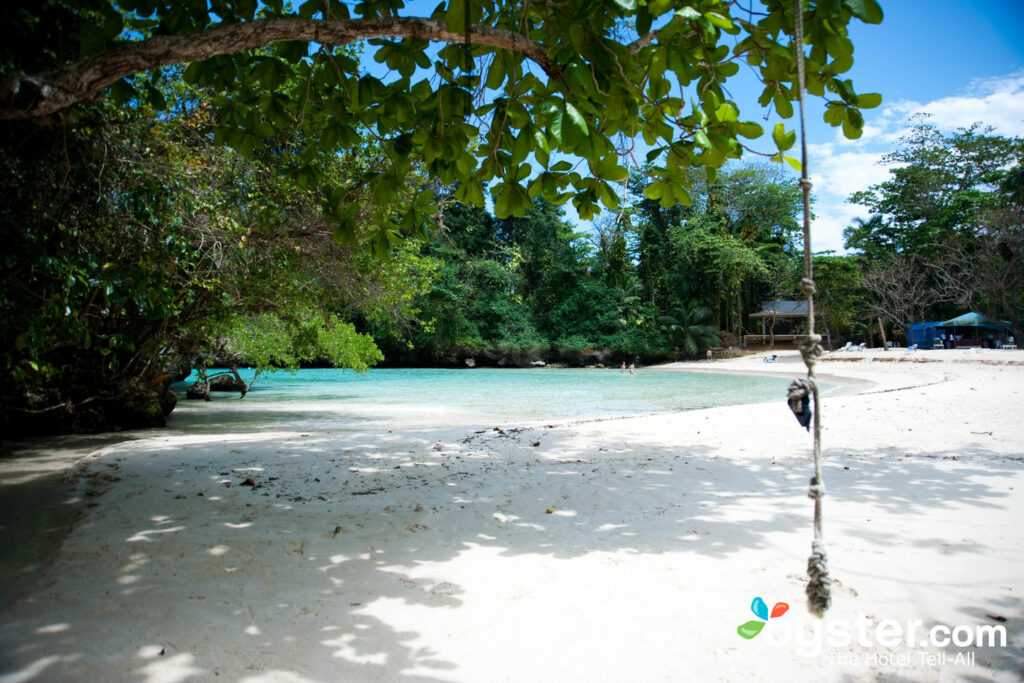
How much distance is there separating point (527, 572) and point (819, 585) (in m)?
1.47

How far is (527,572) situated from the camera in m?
2.58

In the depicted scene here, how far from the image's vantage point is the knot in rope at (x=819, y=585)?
1.40 m

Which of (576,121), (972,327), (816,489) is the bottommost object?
(816,489)

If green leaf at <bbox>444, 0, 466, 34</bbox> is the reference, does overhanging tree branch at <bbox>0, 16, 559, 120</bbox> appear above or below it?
below

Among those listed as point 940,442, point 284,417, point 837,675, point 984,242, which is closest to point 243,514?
point 837,675

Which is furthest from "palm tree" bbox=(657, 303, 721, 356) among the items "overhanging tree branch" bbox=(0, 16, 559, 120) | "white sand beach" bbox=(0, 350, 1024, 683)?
"overhanging tree branch" bbox=(0, 16, 559, 120)

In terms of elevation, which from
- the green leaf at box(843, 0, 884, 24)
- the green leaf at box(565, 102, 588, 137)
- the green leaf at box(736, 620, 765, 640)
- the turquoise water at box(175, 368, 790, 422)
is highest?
the green leaf at box(843, 0, 884, 24)

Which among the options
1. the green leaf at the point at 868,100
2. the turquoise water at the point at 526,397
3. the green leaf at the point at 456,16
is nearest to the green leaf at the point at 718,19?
the green leaf at the point at 868,100

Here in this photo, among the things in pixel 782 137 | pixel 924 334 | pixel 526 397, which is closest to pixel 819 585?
pixel 782 137

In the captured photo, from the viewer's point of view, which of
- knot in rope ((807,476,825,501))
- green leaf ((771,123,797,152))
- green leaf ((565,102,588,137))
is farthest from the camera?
green leaf ((771,123,797,152))

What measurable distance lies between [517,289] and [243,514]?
34163 mm

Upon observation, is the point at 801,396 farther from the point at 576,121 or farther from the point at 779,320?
the point at 779,320
